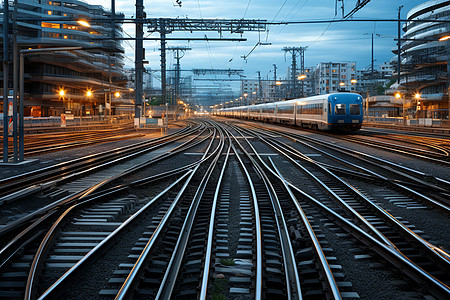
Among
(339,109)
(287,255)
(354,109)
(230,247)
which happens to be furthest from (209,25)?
(287,255)

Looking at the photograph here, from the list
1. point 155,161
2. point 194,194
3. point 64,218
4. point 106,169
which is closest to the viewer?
point 64,218

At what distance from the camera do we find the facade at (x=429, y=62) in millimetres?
73750

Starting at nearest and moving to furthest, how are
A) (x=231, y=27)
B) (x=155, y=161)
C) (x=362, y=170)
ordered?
(x=362, y=170) → (x=155, y=161) → (x=231, y=27)

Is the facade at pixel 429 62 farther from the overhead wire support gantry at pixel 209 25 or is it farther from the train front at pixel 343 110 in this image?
the overhead wire support gantry at pixel 209 25

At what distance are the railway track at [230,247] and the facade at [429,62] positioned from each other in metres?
69.4

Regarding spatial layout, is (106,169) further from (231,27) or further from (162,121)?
(162,121)

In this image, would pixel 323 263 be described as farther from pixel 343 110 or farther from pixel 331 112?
pixel 343 110

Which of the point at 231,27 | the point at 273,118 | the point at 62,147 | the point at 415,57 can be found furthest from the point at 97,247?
the point at 415,57

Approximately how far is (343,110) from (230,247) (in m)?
26.4

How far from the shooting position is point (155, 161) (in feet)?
54.2

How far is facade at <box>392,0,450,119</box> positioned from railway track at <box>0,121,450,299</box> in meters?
69.4

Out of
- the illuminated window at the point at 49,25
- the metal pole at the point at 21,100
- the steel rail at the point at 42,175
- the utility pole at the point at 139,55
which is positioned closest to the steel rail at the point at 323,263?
the steel rail at the point at 42,175

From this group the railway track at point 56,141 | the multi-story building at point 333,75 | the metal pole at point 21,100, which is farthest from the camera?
the multi-story building at point 333,75

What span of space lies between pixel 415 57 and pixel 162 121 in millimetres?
57497
